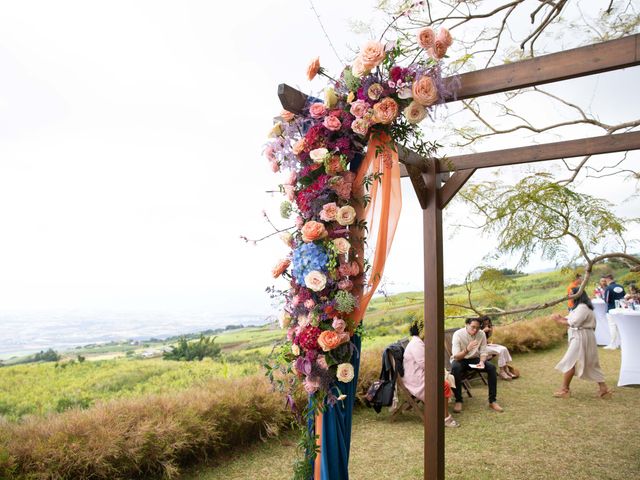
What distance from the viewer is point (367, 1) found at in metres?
7.32

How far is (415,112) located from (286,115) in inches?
29.2

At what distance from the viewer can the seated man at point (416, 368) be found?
554 centimetres

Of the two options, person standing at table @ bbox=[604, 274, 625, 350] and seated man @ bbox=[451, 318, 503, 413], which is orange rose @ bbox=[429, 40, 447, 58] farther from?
person standing at table @ bbox=[604, 274, 625, 350]

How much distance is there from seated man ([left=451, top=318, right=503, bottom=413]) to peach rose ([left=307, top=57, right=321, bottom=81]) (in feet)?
14.3

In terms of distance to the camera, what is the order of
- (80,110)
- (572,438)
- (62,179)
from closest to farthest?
(572,438) < (62,179) < (80,110)

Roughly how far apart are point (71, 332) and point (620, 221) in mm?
7444

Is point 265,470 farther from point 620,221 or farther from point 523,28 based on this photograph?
point 523,28

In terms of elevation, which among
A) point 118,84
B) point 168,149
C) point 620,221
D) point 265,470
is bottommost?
point 265,470

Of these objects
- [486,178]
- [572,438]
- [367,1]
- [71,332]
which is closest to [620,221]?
[486,178]

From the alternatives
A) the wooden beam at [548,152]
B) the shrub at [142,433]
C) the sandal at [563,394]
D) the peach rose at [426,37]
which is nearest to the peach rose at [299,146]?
the peach rose at [426,37]

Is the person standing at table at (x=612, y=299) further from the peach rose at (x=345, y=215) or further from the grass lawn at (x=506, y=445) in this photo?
the peach rose at (x=345, y=215)

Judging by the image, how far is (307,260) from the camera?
9.30 ft

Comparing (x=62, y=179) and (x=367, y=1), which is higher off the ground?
(x=367, y=1)

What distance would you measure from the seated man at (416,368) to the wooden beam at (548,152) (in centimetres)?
193
